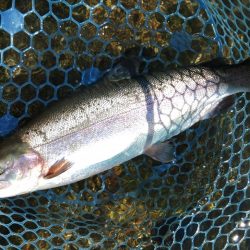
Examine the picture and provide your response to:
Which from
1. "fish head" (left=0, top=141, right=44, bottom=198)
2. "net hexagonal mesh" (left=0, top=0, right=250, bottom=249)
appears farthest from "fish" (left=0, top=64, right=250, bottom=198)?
"net hexagonal mesh" (left=0, top=0, right=250, bottom=249)

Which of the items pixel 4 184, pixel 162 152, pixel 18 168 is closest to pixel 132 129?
pixel 162 152

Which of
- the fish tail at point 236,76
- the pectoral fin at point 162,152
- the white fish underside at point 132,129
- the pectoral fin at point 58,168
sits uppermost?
the fish tail at point 236,76

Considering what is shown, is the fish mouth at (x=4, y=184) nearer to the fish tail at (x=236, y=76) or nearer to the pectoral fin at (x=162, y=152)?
the pectoral fin at (x=162, y=152)

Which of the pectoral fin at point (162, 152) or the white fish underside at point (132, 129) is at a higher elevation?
the white fish underside at point (132, 129)

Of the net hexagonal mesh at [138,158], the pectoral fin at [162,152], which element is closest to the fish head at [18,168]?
the net hexagonal mesh at [138,158]

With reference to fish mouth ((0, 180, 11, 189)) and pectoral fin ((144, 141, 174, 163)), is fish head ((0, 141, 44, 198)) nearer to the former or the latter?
fish mouth ((0, 180, 11, 189))

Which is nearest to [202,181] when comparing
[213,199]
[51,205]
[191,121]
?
[213,199]

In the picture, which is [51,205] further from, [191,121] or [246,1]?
[246,1]
